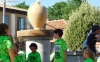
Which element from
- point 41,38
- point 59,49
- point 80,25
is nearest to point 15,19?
point 80,25

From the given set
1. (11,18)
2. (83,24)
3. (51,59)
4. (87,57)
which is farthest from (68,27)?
(87,57)

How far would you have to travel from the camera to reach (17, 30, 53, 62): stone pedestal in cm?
965

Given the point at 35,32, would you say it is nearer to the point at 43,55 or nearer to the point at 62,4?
the point at 43,55

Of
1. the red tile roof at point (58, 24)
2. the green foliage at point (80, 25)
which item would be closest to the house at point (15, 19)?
the red tile roof at point (58, 24)

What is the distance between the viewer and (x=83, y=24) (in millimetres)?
35469

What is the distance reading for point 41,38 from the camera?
9.77m

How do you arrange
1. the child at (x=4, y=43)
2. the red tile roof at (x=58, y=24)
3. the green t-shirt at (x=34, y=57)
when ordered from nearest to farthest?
the child at (x=4, y=43), the green t-shirt at (x=34, y=57), the red tile roof at (x=58, y=24)

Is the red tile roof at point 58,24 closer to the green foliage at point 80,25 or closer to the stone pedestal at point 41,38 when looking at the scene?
the green foliage at point 80,25

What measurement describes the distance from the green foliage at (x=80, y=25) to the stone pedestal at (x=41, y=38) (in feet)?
82.5

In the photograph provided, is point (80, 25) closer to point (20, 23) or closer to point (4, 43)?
point (20, 23)

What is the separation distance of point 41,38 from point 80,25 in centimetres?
2582

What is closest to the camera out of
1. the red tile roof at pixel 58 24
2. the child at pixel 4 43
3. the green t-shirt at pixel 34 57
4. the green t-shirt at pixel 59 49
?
the child at pixel 4 43

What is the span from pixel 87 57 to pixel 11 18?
3934 centimetres

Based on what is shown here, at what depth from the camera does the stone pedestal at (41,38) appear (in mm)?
9654
